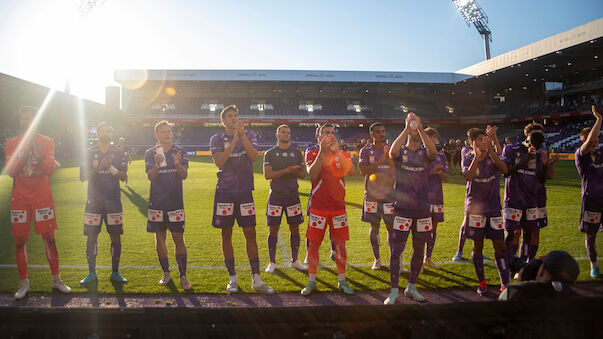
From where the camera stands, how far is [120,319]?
1.71m

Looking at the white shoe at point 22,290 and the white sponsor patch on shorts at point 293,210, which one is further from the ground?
the white sponsor patch on shorts at point 293,210

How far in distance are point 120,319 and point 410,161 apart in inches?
131

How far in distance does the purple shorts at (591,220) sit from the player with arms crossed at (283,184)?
159 inches

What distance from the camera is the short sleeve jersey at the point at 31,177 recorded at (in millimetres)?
4250

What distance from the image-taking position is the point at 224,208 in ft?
14.7

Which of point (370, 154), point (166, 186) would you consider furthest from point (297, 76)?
point (166, 186)

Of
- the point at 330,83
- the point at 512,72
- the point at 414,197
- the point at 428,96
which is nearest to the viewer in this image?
the point at 414,197

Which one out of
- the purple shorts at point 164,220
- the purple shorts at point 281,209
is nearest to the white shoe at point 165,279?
the purple shorts at point 164,220

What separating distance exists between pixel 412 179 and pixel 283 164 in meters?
1.72

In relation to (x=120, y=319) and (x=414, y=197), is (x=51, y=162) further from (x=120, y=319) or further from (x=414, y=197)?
(x=414, y=197)

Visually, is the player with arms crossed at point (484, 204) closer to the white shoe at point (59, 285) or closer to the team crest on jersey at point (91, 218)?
the team crest on jersey at point (91, 218)

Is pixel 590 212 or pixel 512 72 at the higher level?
pixel 512 72

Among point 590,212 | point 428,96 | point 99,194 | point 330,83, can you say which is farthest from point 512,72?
point 99,194

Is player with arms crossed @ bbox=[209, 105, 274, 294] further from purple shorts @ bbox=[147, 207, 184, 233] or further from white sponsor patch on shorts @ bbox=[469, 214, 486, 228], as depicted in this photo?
white sponsor patch on shorts @ bbox=[469, 214, 486, 228]
